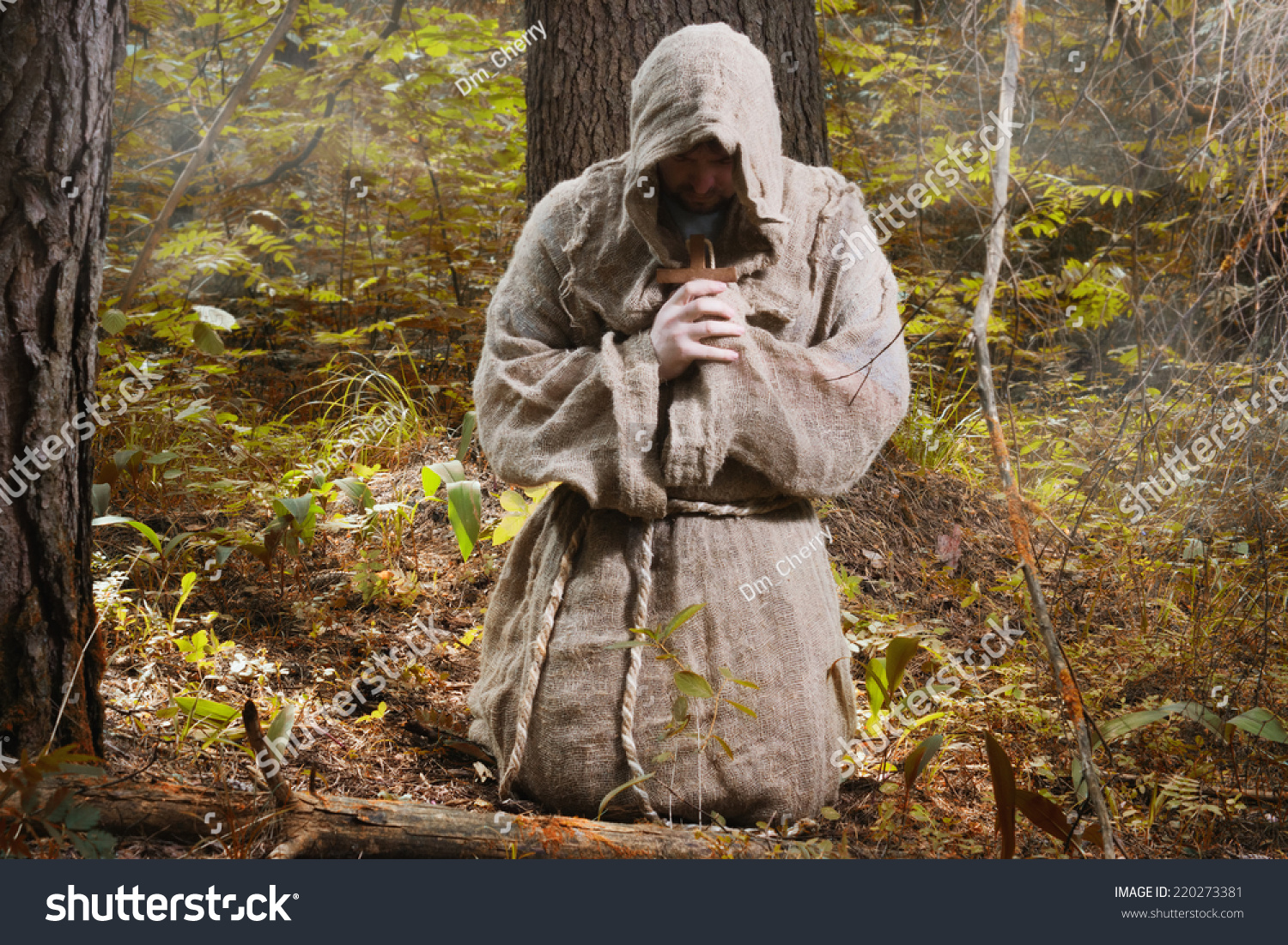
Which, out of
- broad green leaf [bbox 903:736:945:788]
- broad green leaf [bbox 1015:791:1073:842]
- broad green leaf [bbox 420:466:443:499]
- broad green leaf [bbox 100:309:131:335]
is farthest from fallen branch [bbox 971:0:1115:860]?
broad green leaf [bbox 100:309:131:335]

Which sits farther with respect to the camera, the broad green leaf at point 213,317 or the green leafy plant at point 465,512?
the broad green leaf at point 213,317

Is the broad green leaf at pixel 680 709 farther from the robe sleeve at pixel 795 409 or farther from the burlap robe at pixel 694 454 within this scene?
the robe sleeve at pixel 795 409

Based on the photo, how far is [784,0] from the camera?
3.32 m

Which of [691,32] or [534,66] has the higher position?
[534,66]

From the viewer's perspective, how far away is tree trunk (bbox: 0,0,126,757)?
196 cm

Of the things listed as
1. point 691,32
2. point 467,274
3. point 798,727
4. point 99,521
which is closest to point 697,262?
point 691,32

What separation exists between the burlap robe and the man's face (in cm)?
7

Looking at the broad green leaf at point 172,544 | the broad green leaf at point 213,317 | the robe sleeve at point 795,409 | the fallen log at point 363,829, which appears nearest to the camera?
the fallen log at point 363,829

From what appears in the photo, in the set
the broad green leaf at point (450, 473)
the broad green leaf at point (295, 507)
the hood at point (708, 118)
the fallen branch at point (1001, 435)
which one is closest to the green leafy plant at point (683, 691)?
the fallen branch at point (1001, 435)

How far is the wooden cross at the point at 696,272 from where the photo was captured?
2.22 meters

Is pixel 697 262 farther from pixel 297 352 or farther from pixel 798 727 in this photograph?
pixel 297 352

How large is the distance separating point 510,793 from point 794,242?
Answer: 1577 millimetres

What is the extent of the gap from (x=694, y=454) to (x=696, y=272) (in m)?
0.44

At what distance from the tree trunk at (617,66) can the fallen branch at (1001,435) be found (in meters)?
1.72
